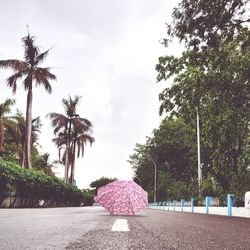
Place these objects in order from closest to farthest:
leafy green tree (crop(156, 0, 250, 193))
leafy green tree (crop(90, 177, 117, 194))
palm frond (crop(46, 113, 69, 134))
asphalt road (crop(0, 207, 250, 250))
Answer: asphalt road (crop(0, 207, 250, 250))
leafy green tree (crop(156, 0, 250, 193))
palm frond (crop(46, 113, 69, 134))
leafy green tree (crop(90, 177, 117, 194))

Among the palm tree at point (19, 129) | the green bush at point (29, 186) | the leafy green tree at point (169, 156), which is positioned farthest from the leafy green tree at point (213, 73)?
the leafy green tree at point (169, 156)

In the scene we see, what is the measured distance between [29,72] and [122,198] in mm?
22713

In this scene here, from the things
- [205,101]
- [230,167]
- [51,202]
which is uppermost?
[205,101]

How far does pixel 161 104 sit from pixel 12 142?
4282cm

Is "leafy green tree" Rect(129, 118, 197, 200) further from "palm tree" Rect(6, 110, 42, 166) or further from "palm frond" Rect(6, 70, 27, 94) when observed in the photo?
"palm frond" Rect(6, 70, 27, 94)

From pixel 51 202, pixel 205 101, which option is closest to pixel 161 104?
pixel 205 101

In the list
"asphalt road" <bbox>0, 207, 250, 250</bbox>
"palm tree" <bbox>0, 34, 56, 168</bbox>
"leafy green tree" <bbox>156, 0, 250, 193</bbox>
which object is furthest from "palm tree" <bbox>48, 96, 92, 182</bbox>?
"asphalt road" <bbox>0, 207, 250, 250</bbox>

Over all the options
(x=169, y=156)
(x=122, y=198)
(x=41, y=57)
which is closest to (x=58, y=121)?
(x=41, y=57)

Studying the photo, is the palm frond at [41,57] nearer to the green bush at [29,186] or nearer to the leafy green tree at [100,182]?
the green bush at [29,186]

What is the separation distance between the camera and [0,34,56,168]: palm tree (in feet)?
103

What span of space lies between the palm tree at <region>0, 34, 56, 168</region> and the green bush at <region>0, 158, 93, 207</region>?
257 centimetres

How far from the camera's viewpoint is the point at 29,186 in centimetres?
2600

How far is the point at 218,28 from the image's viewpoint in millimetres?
11922

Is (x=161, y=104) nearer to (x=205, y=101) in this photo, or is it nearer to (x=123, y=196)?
(x=205, y=101)
